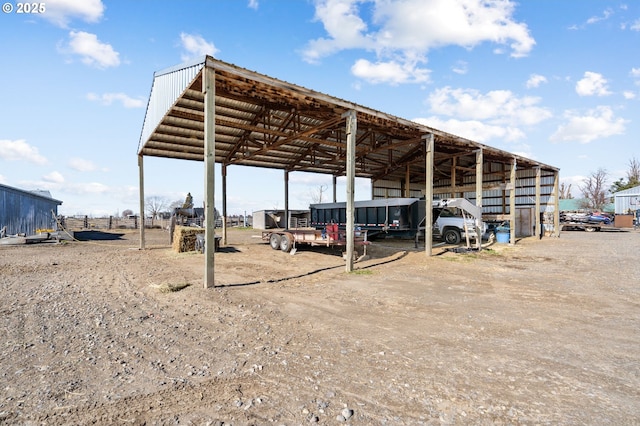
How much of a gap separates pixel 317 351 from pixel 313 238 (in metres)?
9.36

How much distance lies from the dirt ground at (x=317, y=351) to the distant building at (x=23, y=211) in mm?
17678

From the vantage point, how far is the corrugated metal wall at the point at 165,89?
895cm

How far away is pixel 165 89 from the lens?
11.1 m

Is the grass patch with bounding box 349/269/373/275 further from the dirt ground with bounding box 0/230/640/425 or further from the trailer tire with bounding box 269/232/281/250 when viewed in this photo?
the trailer tire with bounding box 269/232/281/250

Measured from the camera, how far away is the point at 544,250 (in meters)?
15.8

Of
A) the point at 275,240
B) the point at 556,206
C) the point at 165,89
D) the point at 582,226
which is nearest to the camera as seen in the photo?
the point at 165,89

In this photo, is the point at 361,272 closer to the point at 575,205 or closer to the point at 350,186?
the point at 350,186

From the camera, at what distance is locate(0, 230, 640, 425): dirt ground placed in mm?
2900

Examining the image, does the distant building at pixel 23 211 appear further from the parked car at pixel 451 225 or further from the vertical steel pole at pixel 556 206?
the vertical steel pole at pixel 556 206

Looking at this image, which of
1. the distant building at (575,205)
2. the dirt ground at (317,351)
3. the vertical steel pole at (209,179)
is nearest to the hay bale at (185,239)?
the dirt ground at (317,351)

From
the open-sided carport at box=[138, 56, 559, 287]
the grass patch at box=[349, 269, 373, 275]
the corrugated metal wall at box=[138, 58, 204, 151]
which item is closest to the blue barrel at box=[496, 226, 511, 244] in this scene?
the open-sided carport at box=[138, 56, 559, 287]

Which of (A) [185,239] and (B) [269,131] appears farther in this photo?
(A) [185,239]

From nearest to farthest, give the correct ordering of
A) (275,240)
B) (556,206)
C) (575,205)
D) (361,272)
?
(361,272) < (275,240) < (556,206) < (575,205)

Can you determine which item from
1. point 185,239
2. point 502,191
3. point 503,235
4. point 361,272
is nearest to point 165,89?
point 185,239
